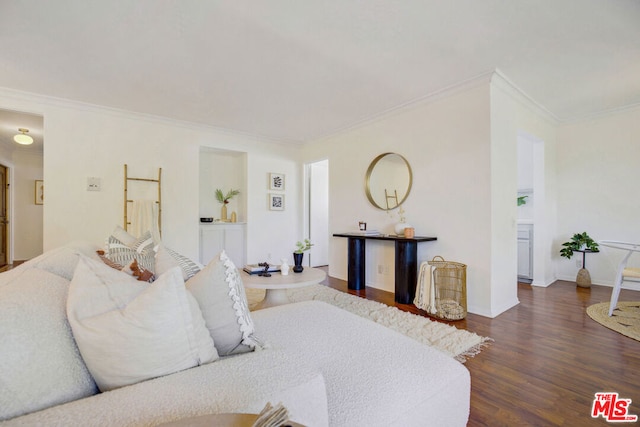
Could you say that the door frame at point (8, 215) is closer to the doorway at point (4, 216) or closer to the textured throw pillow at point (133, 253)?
the doorway at point (4, 216)

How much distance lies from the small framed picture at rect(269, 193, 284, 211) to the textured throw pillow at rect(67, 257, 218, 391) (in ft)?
14.5

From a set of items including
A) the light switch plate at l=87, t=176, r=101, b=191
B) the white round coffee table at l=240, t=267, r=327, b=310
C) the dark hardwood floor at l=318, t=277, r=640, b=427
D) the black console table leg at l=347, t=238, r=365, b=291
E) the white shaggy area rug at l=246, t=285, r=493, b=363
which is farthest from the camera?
the black console table leg at l=347, t=238, r=365, b=291

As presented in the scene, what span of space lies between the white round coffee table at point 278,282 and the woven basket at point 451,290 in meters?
1.18

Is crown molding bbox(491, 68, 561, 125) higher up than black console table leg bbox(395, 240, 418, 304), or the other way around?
crown molding bbox(491, 68, 561, 125)

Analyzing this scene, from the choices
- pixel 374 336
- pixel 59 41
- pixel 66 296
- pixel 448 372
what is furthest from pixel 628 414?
pixel 59 41

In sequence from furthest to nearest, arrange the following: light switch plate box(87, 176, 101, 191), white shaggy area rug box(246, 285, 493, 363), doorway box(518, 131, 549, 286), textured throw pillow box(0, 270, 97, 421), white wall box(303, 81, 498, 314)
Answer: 1. doorway box(518, 131, 549, 286)
2. light switch plate box(87, 176, 101, 191)
3. white wall box(303, 81, 498, 314)
4. white shaggy area rug box(246, 285, 493, 363)
5. textured throw pillow box(0, 270, 97, 421)

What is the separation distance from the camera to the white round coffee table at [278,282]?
254cm

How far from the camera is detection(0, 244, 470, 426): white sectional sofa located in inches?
24.3

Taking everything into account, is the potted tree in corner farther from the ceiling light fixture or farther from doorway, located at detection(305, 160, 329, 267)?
the ceiling light fixture

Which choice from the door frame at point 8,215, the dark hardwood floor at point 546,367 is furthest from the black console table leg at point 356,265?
the door frame at point 8,215

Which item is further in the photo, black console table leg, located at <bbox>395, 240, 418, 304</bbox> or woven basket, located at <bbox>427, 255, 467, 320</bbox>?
black console table leg, located at <bbox>395, 240, 418, 304</bbox>

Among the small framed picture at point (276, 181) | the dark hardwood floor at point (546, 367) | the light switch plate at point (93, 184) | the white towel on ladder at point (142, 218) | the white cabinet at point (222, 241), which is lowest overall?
the dark hardwood floor at point (546, 367)

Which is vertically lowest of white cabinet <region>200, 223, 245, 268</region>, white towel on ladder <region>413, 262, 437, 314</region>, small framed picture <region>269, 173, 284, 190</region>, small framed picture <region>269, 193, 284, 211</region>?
white towel on ladder <region>413, 262, 437, 314</region>

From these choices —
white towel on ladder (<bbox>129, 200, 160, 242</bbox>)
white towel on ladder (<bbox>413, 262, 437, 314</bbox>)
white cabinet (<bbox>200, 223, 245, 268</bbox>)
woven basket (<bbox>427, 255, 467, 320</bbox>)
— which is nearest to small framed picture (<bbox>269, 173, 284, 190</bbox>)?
white cabinet (<bbox>200, 223, 245, 268</bbox>)
